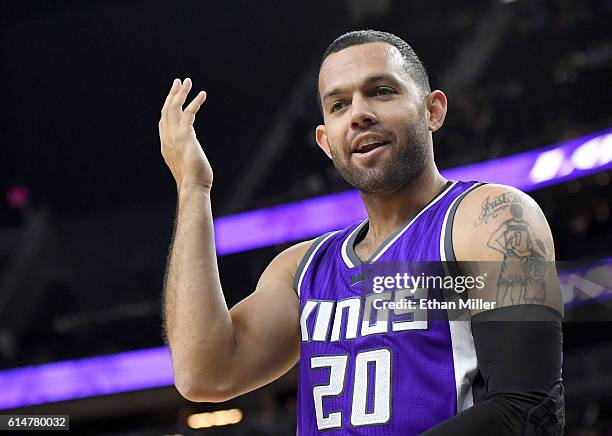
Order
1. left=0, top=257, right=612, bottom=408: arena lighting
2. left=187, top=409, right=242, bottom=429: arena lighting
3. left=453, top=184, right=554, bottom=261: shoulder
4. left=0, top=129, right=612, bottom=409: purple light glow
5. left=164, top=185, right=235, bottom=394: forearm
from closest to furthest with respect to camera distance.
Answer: left=453, top=184, right=554, bottom=261: shoulder
left=164, top=185, right=235, bottom=394: forearm
left=0, top=129, right=612, bottom=409: purple light glow
left=0, top=257, right=612, bottom=408: arena lighting
left=187, top=409, right=242, bottom=429: arena lighting

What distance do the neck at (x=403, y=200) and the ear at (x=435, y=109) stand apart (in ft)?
0.55

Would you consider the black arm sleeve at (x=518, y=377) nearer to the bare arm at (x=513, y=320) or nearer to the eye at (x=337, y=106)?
the bare arm at (x=513, y=320)

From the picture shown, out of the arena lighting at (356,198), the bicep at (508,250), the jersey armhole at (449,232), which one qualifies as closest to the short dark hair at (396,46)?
the jersey armhole at (449,232)

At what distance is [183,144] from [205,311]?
0.50 m

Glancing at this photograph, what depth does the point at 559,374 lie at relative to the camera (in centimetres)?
209

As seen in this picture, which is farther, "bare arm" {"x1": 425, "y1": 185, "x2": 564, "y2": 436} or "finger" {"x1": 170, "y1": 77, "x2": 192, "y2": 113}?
"finger" {"x1": 170, "y1": 77, "x2": 192, "y2": 113}

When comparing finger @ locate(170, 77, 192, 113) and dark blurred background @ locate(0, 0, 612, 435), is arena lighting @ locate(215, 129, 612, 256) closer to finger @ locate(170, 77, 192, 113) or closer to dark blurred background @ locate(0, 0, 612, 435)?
dark blurred background @ locate(0, 0, 612, 435)

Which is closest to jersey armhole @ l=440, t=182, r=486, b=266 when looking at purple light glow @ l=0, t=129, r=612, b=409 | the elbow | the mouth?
the mouth

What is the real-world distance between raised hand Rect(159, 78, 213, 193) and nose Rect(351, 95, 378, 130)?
1.43 feet

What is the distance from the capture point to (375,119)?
99.7 inches

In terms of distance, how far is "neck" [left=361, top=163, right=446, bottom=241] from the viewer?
263 centimetres

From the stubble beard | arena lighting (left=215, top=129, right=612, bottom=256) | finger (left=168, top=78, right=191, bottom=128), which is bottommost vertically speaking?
the stubble beard

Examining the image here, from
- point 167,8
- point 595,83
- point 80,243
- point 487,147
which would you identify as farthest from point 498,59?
point 80,243

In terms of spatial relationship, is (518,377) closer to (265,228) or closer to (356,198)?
(356,198)
